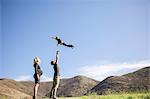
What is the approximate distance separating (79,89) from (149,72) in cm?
1315

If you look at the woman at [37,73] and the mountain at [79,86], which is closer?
the woman at [37,73]

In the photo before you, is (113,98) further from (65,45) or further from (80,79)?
(80,79)

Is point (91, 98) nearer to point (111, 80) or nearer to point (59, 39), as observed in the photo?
point (59, 39)

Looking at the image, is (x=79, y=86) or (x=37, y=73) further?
(x=79, y=86)

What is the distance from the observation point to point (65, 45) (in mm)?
9203

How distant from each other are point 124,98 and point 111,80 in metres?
30.3

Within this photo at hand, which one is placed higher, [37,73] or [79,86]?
[79,86]

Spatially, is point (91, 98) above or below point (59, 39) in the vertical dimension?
below

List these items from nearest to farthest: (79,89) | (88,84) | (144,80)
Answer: (144,80) < (79,89) < (88,84)

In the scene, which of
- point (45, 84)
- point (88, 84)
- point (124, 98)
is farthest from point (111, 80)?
point (124, 98)

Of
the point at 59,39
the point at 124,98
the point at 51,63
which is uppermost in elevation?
the point at 59,39

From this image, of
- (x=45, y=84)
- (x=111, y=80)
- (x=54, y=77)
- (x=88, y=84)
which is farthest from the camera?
(x=45, y=84)

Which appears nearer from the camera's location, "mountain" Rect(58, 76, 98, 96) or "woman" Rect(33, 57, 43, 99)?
"woman" Rect(33, 57, 43, 99)

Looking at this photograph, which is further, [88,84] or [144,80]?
[88,84]
